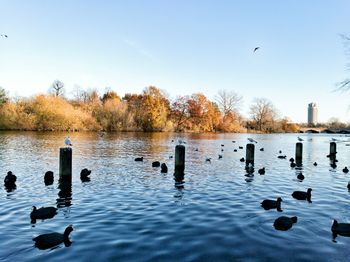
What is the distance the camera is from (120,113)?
83812 millimetres

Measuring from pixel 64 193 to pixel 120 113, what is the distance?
7071 centimetres

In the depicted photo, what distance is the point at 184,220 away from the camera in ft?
34.4

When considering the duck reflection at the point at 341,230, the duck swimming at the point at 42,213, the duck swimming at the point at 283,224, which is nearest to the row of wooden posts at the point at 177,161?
the duck swimming at the point at 42,213

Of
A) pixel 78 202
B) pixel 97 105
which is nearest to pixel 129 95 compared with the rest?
pixel 97 105

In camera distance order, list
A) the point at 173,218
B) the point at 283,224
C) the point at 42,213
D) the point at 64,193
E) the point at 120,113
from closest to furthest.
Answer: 1. the point at 283,224
2. the point at 42,213
3. the point at 173,218
4. the point at 64,193
5. the point at 120,113

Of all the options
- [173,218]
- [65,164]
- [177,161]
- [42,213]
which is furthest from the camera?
[177,161]

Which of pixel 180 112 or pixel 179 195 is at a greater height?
pixel 180 112

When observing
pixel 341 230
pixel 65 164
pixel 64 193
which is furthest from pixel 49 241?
pixel 65 164

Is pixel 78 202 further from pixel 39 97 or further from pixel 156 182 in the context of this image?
pixel 39 97

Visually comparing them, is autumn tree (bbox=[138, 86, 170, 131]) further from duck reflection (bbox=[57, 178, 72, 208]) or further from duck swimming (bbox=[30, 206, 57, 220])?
duck swimming (bbox=[30, 206, 57, 220])

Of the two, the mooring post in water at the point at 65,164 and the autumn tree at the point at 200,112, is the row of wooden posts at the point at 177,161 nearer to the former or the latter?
the mooring post in water at the point at 65,164

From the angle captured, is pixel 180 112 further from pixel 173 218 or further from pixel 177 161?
pixel 173 218

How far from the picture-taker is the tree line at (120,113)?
77.3m

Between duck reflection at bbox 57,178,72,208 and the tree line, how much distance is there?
6599cm
